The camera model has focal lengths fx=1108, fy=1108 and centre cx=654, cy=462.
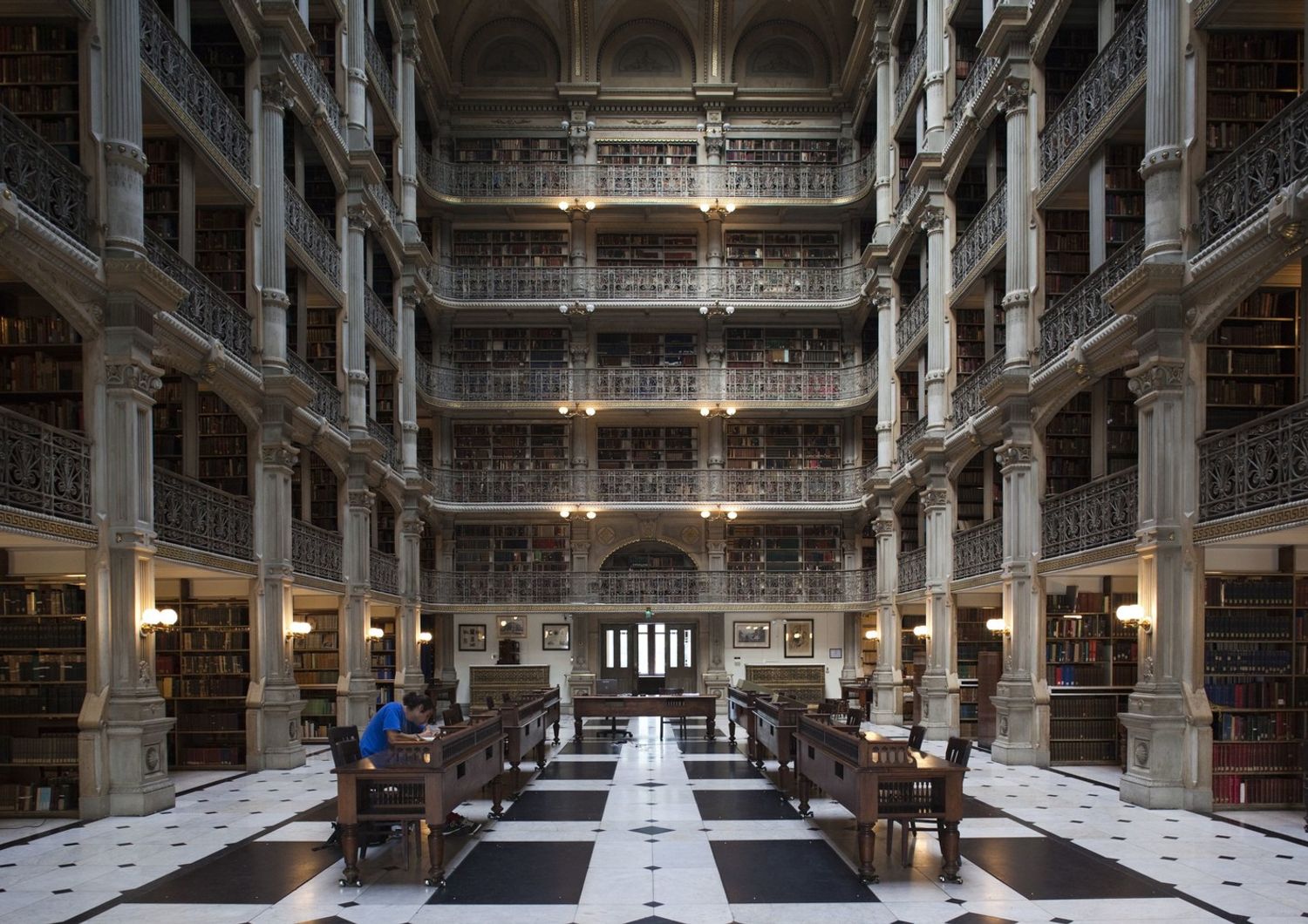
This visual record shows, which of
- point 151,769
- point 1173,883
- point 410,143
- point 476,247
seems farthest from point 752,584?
point 1173,883

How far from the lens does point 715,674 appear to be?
23531 mm

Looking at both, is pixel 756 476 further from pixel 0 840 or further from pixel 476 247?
pixel 0 840

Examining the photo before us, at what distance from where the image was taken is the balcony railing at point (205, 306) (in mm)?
10648

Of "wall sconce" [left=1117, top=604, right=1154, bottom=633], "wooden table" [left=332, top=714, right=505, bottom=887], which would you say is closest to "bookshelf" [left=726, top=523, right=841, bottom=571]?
"wall sconce" [left=1117, top=604, right=1154, bottom=633]

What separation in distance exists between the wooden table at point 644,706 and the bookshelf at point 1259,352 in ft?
26.9

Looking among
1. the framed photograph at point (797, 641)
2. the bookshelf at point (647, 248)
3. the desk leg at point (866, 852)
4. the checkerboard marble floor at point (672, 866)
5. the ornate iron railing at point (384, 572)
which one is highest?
the bookshelf at point (647, 248)

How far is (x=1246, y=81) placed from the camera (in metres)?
10.2

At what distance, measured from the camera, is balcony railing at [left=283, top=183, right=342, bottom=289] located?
14.6 meters

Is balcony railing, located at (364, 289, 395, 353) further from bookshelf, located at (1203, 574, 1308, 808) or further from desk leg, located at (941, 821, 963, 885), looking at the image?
desk leg, located at (941, 821, 963, 885)

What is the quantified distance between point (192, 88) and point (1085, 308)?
31.6 feet

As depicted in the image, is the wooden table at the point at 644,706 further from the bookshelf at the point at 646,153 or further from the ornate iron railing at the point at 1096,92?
the bookshelf at the point at 646,153

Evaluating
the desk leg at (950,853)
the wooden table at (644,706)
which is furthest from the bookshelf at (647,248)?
the desk leg at (950,853)

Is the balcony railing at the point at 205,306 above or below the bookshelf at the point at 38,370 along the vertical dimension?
above

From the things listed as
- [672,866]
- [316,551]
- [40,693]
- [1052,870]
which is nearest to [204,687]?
[316,551]
